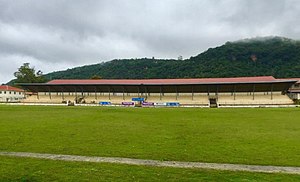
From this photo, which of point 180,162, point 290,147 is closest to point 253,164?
point 180,162

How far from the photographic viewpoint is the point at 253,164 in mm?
8883

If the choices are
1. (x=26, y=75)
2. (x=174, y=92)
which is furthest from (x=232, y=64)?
(x=26, y=75)

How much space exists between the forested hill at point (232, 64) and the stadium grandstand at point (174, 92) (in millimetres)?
32597

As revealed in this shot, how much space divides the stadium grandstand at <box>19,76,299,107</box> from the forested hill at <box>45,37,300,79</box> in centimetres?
3260

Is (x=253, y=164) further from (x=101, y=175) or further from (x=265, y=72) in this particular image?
(x=265, y=72)

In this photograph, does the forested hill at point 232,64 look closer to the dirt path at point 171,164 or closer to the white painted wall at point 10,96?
the white painted wall at point 10,96

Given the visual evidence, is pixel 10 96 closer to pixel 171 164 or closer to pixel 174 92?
pixel 174 92

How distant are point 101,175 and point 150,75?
348ft

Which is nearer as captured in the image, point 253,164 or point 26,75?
point 253,164

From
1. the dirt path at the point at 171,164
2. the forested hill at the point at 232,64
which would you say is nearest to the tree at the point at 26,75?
the forested hill at the point at 232,64

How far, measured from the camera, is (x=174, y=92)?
64.4 m

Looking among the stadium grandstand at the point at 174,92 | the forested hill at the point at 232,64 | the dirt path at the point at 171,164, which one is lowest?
the dirt path at the point at 171,164

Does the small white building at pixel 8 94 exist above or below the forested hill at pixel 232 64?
below

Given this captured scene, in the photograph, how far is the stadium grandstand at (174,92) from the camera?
58.2m
